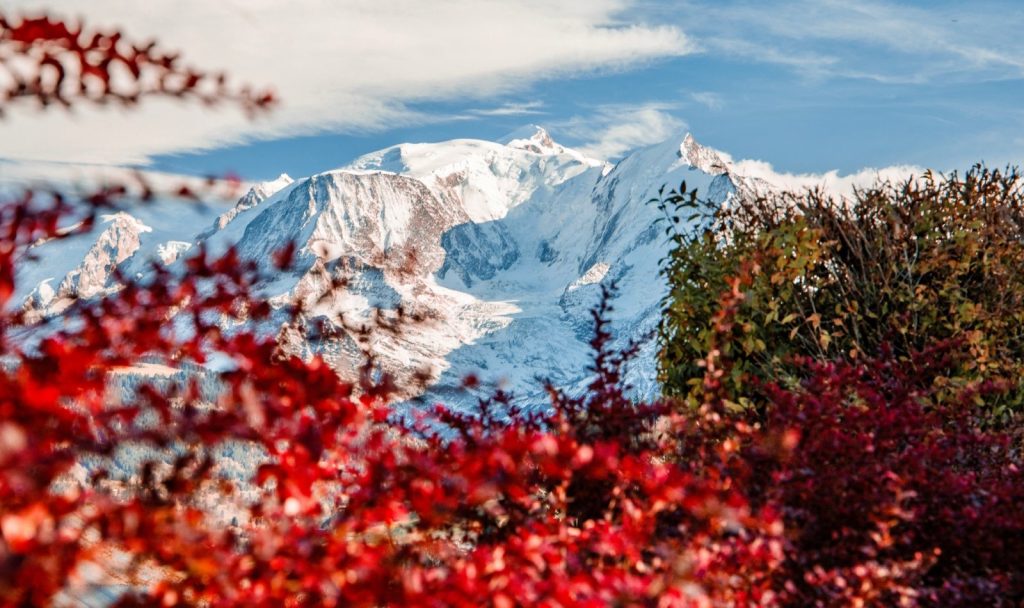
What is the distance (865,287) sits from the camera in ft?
28.0

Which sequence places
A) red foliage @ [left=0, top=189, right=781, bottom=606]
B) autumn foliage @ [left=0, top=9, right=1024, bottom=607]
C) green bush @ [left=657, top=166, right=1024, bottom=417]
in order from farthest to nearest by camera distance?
green bush @ [left=657, top=166, right=1024, bottom=417] < autumn foliage @ [left=0, top=9, right=1024, bottom=607] < red foliage @ [left=0, top=189, right=781, bottom=606]

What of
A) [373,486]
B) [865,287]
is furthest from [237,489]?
[865,287]

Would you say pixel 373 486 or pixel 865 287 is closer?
pixel 373 486

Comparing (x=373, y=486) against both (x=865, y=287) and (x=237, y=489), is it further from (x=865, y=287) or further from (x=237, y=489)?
(x=865, y=287)

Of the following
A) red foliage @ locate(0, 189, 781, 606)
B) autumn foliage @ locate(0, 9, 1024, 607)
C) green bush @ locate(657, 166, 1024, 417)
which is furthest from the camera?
green bush @ locate(657, 166, 1024, 417)

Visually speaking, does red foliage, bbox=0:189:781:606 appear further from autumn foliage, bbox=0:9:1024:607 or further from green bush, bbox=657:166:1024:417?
green bush, bbox=657:166:1024:417

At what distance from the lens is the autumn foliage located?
2504mm

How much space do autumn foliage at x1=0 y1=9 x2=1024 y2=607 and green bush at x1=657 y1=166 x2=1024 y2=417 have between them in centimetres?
281

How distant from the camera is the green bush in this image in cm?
805

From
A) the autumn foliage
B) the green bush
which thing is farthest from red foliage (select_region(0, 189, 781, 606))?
the green bush

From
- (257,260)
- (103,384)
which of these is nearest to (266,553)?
(103,384)

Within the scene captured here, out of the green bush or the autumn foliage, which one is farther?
the green bush

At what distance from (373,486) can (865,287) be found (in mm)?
6761

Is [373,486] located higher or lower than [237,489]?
higher
